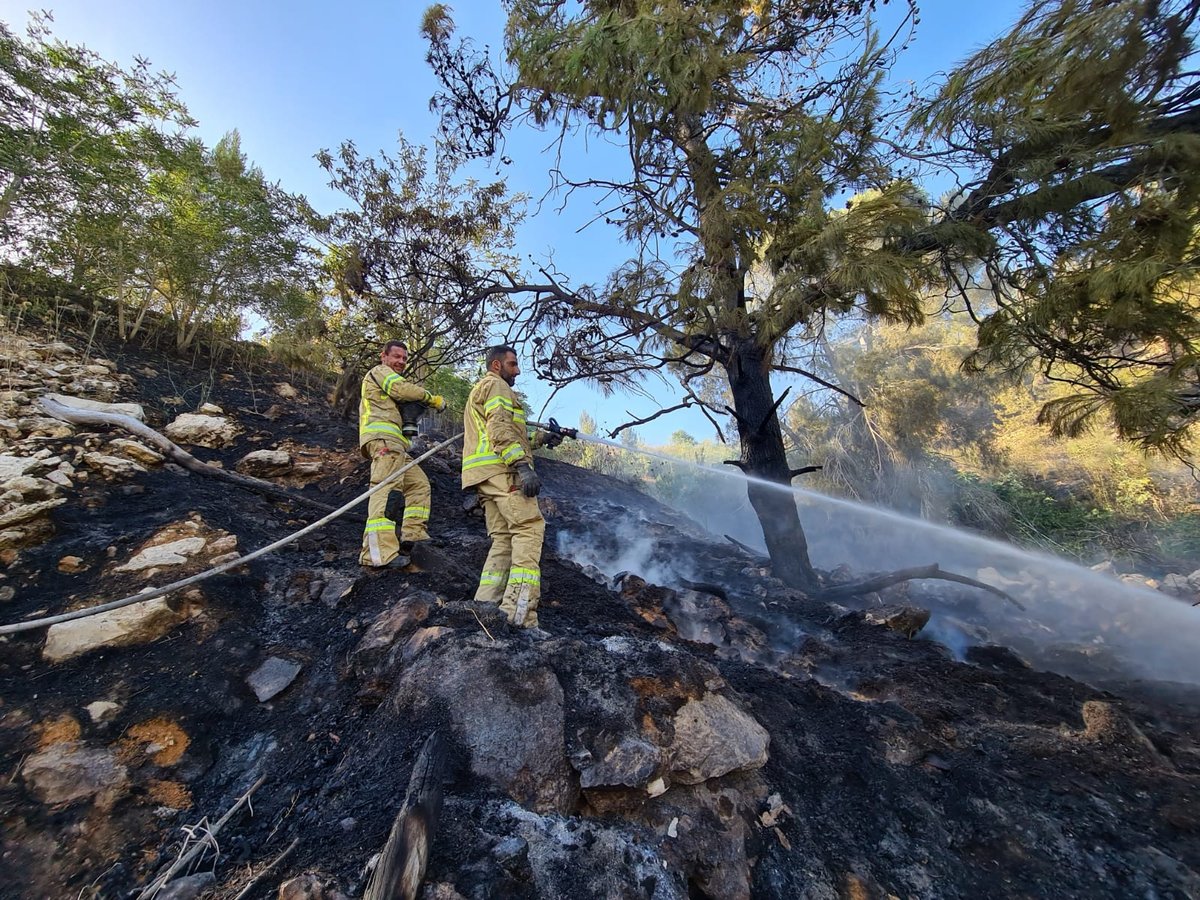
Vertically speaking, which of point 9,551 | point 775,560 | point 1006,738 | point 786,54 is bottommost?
point 1006,738

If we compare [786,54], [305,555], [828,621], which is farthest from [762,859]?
[786,54]

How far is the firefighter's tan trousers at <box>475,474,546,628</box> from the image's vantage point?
2.99 m

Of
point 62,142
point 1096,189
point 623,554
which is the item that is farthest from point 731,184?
point 62,142

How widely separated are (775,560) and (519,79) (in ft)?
17.9

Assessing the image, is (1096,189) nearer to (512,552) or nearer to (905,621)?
(905,621)

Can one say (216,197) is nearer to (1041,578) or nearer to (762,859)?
(762,859)

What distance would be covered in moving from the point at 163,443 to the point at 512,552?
3.59 m

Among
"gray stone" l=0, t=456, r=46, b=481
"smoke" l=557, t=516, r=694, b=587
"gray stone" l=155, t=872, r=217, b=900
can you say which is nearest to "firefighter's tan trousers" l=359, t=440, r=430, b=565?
"gray stone" l=155, t=872, r=217, b=900

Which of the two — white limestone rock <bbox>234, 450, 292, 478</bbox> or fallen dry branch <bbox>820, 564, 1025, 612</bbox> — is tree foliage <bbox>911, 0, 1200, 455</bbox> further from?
white limestone rock <bbox>234, 450, 292, 478</bbox>

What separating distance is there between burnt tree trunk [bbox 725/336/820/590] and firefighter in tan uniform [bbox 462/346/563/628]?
2803 mm

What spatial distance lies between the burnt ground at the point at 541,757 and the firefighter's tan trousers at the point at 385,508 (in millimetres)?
199

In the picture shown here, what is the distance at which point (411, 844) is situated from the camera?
1.26 m

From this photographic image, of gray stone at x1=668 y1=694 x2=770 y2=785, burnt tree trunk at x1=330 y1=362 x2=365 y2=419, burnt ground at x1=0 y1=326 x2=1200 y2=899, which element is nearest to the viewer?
burnt ground at x1=0 y1=326 x2=1200 y2=899

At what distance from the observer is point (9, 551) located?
270 cm
